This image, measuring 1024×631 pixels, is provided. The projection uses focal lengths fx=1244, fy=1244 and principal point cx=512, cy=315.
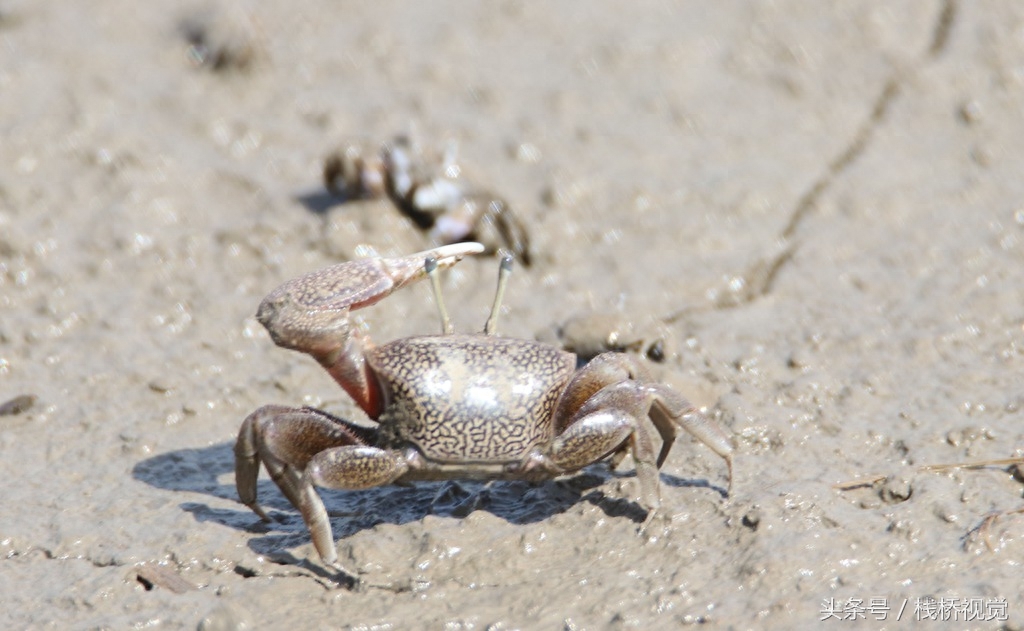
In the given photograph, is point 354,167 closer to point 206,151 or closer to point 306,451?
point 206,151

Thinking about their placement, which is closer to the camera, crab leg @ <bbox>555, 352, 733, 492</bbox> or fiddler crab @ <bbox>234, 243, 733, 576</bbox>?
fiddler crab @ <bbox>234, 243, 733, 576</bbox>

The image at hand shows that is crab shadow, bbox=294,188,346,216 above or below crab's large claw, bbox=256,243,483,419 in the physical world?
below

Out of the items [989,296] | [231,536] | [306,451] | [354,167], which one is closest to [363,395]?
[306,451]

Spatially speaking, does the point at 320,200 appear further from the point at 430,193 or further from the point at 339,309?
the point at 339,309

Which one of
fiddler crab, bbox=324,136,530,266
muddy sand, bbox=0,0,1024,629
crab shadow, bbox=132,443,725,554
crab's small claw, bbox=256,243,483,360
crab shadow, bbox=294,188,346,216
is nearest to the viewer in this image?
muddy sand, bbox=0,0,1024,629

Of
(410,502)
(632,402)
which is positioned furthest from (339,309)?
(632,402)

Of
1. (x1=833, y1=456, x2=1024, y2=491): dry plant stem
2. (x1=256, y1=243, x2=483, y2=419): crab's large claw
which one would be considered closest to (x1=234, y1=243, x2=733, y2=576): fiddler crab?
(x1=256, y1=243, x2=483, y2=419): crab's large claw

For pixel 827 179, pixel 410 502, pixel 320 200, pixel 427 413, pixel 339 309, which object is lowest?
pixel 410 502

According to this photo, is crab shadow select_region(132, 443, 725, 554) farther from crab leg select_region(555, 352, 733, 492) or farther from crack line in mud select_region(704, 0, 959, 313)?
crack line in mud select_region(704, 0, 959, 313)
